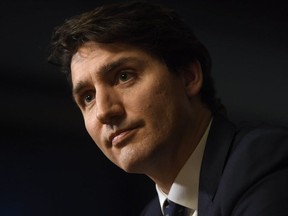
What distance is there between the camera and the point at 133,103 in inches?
31.8

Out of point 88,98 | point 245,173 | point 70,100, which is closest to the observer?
point 245,173

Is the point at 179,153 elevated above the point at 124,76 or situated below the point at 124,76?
below

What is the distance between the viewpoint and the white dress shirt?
85cm

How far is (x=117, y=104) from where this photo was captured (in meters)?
0.81

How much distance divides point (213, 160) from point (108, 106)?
201mm

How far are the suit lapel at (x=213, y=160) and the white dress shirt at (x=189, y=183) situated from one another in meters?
0.04

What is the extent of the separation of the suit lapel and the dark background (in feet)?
1.51

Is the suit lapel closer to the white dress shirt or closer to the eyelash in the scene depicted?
the white dress shirt

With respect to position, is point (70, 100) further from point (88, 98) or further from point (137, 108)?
point (137, 108)

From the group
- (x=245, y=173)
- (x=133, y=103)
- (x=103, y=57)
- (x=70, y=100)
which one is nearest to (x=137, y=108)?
(x=133, y=103)

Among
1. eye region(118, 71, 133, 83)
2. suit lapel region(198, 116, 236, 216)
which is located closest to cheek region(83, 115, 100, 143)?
eye region(118, 71, 133, 83)

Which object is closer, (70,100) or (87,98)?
(87,98)

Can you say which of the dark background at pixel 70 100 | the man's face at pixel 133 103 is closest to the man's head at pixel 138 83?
the man's face at pixel 133 103

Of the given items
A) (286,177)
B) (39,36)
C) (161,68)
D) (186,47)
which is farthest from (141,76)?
(39,36)
